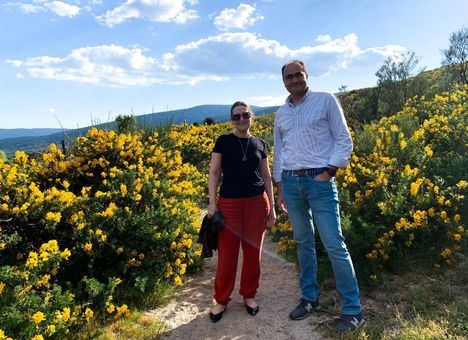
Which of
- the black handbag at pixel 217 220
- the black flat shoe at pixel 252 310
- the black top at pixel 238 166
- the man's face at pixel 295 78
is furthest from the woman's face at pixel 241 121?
the black flat shoe at pixel 252 310

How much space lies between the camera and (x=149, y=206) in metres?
4.63

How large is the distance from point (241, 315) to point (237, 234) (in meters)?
0.81

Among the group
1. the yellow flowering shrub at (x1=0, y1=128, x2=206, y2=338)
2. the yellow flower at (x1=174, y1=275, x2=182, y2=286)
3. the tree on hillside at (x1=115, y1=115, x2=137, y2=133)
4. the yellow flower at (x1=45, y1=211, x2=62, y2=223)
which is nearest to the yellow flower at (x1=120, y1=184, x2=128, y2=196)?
the yellow flowering shrub at (x1=0, y1=128, x2=206, y2=338)

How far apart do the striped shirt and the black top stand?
0.37m

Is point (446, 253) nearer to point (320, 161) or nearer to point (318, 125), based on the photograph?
point (320, 161)

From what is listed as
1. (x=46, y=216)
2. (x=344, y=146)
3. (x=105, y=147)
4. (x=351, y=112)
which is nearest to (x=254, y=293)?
(x=344, y=146)

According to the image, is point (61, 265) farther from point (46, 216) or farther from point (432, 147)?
point (432, 147)

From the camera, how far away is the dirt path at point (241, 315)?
11.5 feet

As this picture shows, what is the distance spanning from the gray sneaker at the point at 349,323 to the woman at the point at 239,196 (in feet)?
2.84

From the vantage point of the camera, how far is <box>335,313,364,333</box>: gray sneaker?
323cm

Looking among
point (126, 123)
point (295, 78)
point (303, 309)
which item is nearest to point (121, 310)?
point (303, 309)

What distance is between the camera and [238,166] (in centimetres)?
356

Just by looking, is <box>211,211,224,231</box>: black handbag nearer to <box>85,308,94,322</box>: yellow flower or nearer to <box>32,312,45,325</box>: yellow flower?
<box>85,308,94,322</box>: yellow flower

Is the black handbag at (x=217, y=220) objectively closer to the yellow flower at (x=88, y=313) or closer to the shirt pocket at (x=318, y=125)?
the shirt pocket at (x=318, y=125)
